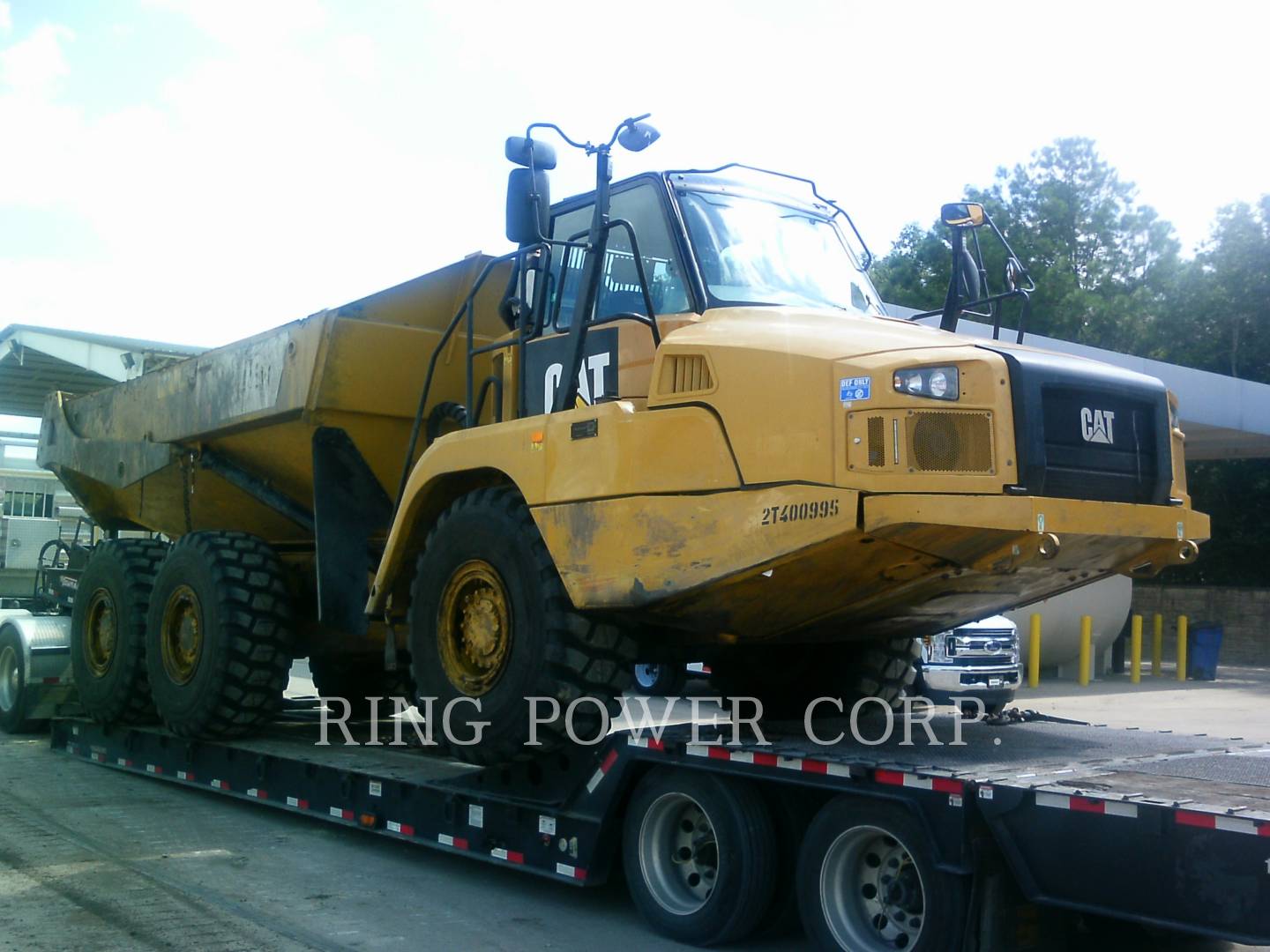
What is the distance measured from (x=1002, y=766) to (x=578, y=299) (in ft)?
9.10

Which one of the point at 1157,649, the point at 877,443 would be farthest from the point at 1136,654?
the point at 877,443

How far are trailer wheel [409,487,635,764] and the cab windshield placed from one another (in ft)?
4.80

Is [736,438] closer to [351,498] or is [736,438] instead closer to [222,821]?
[351,498]

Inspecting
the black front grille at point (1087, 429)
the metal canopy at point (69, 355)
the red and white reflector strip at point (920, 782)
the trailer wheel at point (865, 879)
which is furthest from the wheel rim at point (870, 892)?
the metal canopy at point (69, 355)

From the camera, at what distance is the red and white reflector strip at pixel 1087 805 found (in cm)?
422

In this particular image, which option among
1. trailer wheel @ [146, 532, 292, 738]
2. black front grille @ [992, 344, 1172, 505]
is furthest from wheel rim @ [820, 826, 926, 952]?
trailer wheel @ [146, 532, 292, 738]

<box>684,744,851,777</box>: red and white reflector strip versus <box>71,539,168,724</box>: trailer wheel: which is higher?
<box>71,539,168,724</box>: trailer wheel

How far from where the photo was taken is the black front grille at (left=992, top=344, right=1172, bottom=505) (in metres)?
4.92

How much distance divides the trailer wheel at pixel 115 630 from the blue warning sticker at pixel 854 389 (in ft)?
22.4

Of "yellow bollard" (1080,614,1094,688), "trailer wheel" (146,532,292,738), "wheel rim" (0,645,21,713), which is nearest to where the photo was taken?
"trailer wheel" (146,532,292,738)

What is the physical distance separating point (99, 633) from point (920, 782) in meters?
8.06

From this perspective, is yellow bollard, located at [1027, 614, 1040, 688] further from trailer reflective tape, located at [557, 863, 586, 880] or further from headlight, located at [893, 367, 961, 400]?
headlight, located at [893, 367, 961, 400]

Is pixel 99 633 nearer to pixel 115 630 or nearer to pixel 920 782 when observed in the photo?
pixel 115 630

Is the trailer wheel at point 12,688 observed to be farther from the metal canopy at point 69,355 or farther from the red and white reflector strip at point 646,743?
the red and white reflector strip at point 646,743
